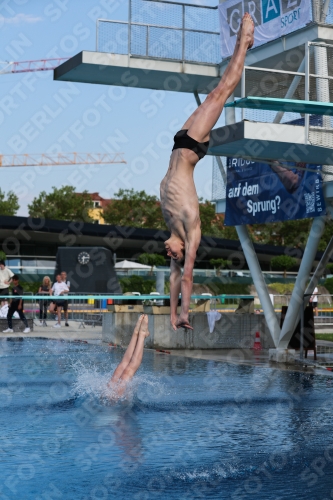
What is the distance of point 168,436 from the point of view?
841 cm

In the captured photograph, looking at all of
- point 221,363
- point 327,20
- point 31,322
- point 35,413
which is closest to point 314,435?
point 35,413

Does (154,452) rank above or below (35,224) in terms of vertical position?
below

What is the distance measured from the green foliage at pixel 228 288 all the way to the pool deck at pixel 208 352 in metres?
26.2

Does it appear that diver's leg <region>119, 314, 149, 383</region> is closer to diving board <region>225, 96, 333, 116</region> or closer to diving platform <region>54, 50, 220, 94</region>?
diving board <region>225, 96, 333, 116</region>

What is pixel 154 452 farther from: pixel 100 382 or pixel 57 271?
pixel 57 271

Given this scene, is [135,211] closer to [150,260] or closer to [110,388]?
[150,260]

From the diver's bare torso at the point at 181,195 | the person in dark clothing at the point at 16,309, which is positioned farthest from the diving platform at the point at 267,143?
the person in dark clothing at the point at 16,309

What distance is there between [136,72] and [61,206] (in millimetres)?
86797

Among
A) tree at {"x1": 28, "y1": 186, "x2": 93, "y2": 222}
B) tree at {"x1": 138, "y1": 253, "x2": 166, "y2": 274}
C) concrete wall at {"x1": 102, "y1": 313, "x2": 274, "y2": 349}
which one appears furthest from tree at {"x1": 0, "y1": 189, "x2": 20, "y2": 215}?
concrete wall at {"x1": 102, "y1": 313, "x2": 274, "y2": 349}

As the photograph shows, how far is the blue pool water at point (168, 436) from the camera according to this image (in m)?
6.44

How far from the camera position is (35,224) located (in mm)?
69438

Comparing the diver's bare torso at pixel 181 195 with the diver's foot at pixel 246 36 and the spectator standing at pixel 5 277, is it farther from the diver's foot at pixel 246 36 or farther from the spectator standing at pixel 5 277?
the spectator standing at pixel 5 277

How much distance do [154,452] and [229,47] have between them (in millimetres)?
12052

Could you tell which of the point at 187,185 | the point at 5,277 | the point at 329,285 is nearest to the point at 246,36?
the point at 187,185
